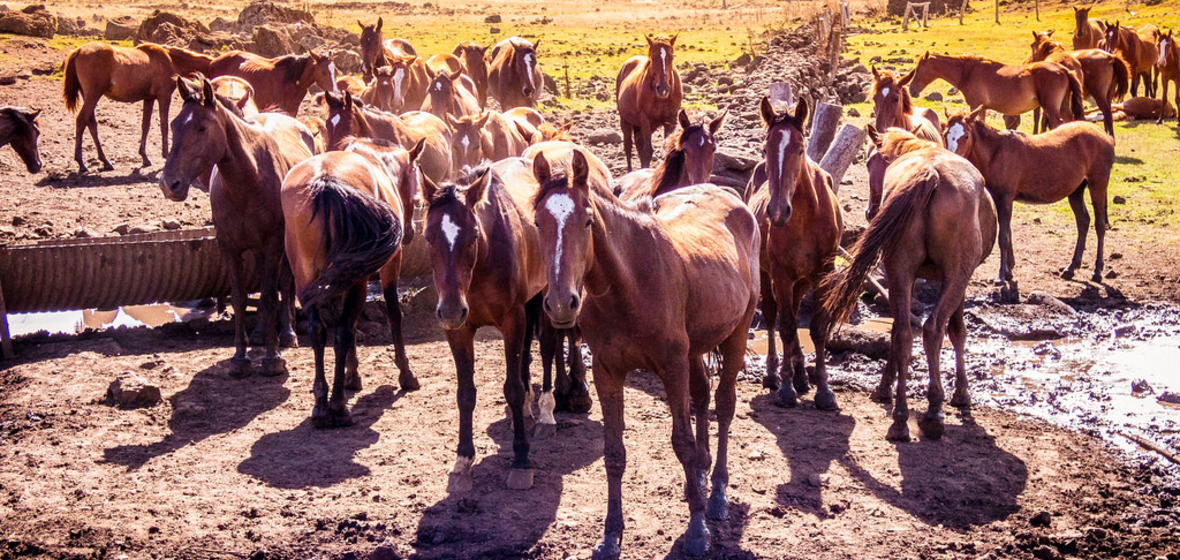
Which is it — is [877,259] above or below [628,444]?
above

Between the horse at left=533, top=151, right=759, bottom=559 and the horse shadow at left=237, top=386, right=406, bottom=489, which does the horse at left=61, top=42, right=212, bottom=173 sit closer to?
the horse shadow at left=237, top=386, right=406, bottom=489

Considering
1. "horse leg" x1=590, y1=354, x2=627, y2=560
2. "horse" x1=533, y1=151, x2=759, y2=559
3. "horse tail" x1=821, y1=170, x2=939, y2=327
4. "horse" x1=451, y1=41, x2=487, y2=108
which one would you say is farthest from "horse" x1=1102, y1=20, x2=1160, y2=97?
"horse leg" x1=590, y1=354, x2=627, y2=560

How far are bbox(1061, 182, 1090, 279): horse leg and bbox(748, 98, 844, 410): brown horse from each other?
14.9 feet

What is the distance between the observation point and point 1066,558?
18.5 feet

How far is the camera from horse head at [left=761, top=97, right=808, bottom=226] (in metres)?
7.75

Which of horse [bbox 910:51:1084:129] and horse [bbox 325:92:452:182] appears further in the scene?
horse [bbox 910:51:1084:129]

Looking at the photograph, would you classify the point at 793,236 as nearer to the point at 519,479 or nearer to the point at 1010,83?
the point at 519,479

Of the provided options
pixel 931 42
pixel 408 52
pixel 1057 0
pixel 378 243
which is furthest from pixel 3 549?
pixel 1057 0

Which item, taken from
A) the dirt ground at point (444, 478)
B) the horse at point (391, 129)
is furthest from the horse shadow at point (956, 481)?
the horse at point (391, 129)

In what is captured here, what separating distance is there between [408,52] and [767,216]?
2102 cm

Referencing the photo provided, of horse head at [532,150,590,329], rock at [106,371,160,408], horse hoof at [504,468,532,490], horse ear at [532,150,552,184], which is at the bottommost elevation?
horse hoof at [504,468,532,490]

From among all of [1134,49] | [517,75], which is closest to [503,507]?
[517,75]

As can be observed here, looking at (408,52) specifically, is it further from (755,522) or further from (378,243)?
(755,522)

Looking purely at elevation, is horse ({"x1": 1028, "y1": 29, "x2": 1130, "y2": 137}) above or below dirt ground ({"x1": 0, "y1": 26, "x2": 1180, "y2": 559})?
above
